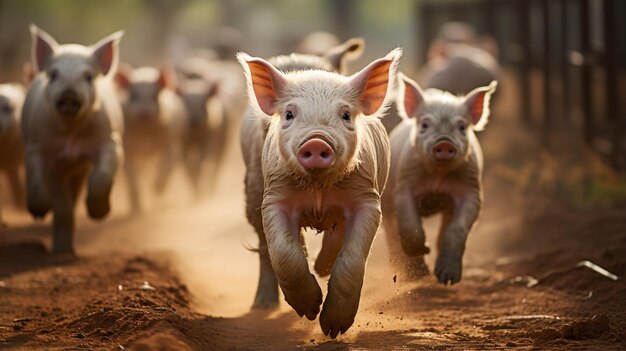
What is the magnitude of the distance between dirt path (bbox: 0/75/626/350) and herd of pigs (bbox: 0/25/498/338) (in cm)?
38

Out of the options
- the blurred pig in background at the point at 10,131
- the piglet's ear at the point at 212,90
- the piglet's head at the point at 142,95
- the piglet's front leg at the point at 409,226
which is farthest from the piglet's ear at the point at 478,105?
the piglet's ear at the point at 212,90

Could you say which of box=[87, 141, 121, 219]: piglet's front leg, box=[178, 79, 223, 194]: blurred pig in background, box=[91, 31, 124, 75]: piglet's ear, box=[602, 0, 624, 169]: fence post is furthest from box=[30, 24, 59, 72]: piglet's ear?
box=[178, 79, 223, 194]: blurred pig in background

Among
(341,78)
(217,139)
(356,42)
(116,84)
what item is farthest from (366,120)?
(217,139)

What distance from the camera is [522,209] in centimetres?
1220

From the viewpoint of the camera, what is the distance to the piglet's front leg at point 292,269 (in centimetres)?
600

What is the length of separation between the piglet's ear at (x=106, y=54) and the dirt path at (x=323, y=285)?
1.70 meters

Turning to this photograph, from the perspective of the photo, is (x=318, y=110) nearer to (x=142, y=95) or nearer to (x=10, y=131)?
(x=10, y=131)

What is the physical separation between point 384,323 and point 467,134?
168cm

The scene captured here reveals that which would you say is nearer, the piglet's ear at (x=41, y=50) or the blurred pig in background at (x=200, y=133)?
the piglet's ear at (x=41, y=50)

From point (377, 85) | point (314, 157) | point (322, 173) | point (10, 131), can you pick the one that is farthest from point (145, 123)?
point (314, 157)

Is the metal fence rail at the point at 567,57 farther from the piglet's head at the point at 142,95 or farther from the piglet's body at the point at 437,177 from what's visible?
the piglet's head at the point at 142,95

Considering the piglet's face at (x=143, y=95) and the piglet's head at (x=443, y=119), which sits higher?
the piglet's face at (x=143, y=95)

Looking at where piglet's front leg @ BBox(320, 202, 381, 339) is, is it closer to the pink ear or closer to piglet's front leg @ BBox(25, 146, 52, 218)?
piglet's front leg @ BBox(25, 146, 52, 218)

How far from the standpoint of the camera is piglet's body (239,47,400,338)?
5934 millimetres
